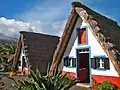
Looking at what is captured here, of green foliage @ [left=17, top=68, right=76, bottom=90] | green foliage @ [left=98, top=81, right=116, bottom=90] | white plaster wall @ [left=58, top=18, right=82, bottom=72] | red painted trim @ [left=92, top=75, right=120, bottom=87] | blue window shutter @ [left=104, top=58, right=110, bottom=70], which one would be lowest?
green foliage @ [left=98, top=81, right=116, bottom=90]

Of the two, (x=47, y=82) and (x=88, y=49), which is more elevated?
(x=88, y=49)

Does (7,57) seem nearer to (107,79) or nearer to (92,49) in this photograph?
(92,49)

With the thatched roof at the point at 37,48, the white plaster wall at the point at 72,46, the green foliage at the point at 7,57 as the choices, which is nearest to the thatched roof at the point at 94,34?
the white plaster wall at the point at 72,46

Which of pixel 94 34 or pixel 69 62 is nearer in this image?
pixel 94 34

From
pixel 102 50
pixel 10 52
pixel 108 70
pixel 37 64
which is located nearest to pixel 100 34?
pixel 102 50

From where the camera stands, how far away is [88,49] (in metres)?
17.2

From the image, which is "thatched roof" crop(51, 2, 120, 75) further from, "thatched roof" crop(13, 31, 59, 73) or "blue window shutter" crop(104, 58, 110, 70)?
"thatched roof" crop(13, 31, 59, 73)

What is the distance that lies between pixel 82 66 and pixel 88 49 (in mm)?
2268

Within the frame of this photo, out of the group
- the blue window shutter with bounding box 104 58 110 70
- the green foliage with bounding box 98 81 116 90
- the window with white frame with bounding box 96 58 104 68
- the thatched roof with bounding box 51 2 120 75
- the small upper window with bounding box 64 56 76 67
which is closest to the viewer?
the thatched roof with bounding box 51 2 120 75

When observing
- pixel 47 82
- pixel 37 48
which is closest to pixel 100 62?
pixel 47 82

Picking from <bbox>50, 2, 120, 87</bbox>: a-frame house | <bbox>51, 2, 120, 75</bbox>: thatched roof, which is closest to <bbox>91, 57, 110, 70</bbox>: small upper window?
<bbox>50, 2, 120, 87</bbox>: a-frame house

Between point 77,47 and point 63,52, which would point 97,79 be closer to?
point 77,47

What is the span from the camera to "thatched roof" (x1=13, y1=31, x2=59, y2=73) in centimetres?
2554

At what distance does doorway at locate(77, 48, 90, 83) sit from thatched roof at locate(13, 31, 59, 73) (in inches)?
280
